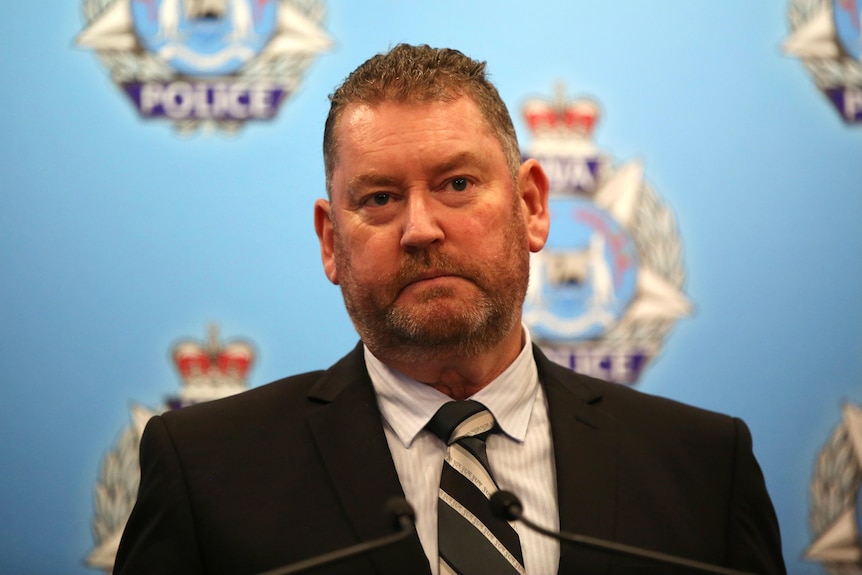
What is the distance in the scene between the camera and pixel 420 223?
1.75m

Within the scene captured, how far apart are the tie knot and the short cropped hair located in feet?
1.55

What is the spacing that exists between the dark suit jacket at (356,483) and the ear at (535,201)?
0.28 metres

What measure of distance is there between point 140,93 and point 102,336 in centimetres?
65

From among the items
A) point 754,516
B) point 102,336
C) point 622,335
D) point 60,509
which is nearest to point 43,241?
point 102,336

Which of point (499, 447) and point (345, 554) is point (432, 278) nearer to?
point (499, 447)

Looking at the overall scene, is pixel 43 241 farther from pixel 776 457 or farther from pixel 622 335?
pixel 776 457

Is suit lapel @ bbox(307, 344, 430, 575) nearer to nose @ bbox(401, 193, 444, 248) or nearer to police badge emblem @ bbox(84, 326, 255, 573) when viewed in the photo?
nose @ bbox(401, 193, 444, 248)

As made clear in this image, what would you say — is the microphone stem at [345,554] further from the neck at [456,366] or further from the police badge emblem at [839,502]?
the police badge emblem at [839,502]

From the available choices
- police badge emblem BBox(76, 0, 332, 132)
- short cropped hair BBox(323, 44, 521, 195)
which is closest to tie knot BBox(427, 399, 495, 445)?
short cropped hair BBox(323, 44, 521, 195)

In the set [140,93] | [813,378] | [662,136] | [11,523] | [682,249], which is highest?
[140,93]

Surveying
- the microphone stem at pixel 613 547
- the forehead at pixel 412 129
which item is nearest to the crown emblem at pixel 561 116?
the forehead at pixel 412 129

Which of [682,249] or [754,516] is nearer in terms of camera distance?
[754,516]

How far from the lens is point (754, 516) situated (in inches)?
74.8

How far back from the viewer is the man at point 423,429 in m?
1.72
